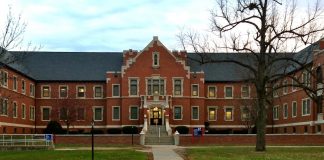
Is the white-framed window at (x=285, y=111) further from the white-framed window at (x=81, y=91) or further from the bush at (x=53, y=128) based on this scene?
the bush at (x=53, y=128)

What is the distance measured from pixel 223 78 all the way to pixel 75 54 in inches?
816

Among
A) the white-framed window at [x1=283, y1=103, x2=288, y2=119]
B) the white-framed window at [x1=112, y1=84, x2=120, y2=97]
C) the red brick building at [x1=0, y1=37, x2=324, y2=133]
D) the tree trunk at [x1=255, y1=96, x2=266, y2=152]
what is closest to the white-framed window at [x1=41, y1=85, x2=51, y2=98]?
the red brick building at [x1=0, y1=37, x2=324, y2=133]

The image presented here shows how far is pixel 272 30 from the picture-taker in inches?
1468

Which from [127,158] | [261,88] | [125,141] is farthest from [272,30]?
[125,141]

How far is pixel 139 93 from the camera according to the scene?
7000cm

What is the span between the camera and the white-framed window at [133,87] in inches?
2763

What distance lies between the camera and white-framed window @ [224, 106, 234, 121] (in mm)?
74744

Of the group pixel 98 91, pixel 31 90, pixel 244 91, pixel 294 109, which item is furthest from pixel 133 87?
pixel 294 109

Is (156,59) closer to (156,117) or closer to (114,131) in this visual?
(156,117)

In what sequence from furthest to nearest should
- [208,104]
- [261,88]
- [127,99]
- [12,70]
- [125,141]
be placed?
[208,104], [127,99], [12,70], [125,141], [261,88]

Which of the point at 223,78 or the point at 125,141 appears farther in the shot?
the point at 223,78

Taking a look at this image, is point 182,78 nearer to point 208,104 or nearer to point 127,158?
point 208,104

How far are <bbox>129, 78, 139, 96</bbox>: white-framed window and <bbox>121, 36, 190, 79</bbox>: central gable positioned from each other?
2.08 ft

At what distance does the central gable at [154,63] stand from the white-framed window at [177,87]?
2.50 ft
